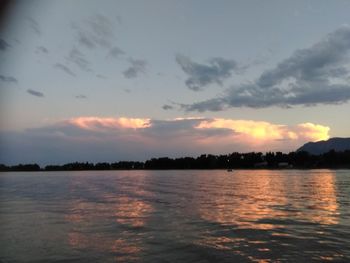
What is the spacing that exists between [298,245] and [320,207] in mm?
21808

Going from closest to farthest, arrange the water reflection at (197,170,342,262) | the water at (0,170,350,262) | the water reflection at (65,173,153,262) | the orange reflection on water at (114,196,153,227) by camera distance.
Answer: the water at (0,170,350,262) < the water reflection at (197,170,342,262) < the water reflection at (65,173,153,262) < the orange reflection on water at (114,196,153,227)

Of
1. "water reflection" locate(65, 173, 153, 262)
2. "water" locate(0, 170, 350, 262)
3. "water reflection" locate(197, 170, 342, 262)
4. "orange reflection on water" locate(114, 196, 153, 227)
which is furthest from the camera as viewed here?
"orange reflection on water" locate(114, 196, 153, 227)

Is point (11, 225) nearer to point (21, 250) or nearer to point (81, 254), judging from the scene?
point (21, 250)

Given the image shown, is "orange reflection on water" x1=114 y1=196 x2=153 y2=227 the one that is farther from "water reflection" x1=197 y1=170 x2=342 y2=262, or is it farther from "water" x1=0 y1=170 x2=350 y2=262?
"water reflection" x1=197 y1=170 x2=342 y2=262

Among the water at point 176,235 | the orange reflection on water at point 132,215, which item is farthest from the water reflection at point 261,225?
the orange reflection on water at point 132,215

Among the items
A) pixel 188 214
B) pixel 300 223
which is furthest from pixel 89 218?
pixel 300 223

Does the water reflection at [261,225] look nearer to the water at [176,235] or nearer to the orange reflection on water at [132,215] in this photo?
the water at [176,235]

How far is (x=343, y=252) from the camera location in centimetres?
2230

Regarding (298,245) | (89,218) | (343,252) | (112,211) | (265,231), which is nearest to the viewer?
(343,252)

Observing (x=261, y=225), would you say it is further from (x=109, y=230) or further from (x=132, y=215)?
(x=132, y=215)

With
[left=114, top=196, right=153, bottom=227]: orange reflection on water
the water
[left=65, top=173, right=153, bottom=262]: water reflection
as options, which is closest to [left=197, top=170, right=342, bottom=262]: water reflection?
the water

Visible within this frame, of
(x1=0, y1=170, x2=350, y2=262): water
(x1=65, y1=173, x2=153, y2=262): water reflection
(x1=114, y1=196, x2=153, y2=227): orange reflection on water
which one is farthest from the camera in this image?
(x1=114, y1=196, x2=153, y2=227): orange reflection on water

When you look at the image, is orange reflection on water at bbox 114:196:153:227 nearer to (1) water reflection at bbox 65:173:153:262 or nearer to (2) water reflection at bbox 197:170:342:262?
(1) water reflection at bbox 65:173:153:262

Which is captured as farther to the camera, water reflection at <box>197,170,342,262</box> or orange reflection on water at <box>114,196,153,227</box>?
orange reflection on water at <box>114,196,153,227</box>
